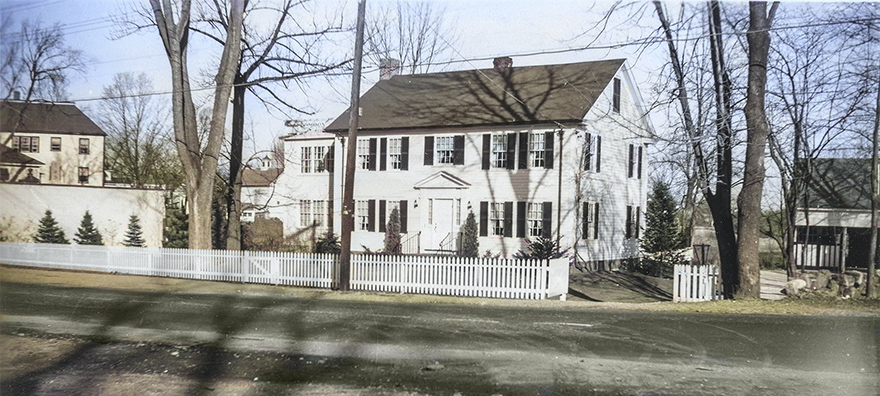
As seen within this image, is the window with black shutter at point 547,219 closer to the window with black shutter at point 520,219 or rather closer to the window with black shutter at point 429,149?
the window with black shutter at point 520,219

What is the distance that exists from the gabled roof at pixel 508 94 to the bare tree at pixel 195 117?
8.45 feet

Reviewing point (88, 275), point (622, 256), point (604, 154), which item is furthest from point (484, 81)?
point (88, 275)

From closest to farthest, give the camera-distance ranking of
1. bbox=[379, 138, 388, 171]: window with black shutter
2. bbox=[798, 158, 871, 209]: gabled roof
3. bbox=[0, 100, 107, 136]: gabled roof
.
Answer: bbox=[0, 100, 107, 136]: gabled roof → bbox=[798, 158, 871, 209]: gabled roof → bbox=[379, 138, 388, 171]: window with black shutter

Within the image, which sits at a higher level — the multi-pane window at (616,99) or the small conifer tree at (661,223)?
the multi-pane window at (616,99)

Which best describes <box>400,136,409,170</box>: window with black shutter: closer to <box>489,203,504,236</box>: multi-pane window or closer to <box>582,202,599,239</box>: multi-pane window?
<box>489,203,504,236</box>: multi-pane window

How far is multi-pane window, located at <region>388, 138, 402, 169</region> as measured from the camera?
26.9ft

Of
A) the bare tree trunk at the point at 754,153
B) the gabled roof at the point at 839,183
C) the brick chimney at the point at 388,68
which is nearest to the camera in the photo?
the gabled roof at the point at 839,183

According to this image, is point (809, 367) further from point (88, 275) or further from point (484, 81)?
point (88, 275)

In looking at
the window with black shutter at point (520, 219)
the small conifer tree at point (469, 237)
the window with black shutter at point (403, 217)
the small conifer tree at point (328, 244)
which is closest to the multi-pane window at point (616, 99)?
the window with black shutter at point (520, 219)

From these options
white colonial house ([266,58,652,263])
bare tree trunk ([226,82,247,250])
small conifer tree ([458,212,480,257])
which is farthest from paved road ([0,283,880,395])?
bare tree trunk ([226,82,247,250])

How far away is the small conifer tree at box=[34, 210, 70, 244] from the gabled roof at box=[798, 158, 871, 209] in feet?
26.0

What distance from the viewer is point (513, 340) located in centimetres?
614

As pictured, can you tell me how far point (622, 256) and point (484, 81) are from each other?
3389 millimetres

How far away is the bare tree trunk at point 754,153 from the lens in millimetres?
7148
